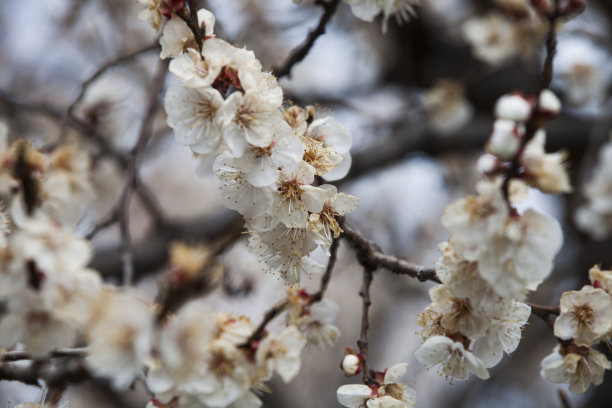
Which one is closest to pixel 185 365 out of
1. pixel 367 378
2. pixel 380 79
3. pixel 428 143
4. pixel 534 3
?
pixel 367 378

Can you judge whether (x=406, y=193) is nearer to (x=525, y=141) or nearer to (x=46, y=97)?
(x=46, y=97)

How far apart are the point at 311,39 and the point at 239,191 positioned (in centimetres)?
67

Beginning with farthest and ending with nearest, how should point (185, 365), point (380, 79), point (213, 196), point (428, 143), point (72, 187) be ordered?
point (213, 196)
point (380, 79)
point (428, 143)
point (72, 187)
point (185, 365)

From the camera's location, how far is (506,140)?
1.04 meters

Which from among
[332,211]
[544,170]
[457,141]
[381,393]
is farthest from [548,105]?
[457,141]

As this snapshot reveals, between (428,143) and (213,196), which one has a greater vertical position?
(428,143)

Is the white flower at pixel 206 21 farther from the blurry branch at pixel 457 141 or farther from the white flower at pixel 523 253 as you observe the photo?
the blurry branch at pixel 457 141

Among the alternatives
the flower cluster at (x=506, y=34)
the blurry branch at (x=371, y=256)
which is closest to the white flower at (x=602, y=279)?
the blurry branch at (x=371, y=256)

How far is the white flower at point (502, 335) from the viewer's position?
53.8 inches

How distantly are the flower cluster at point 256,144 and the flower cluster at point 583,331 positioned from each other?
2.05 ft

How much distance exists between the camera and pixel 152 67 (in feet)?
16.8

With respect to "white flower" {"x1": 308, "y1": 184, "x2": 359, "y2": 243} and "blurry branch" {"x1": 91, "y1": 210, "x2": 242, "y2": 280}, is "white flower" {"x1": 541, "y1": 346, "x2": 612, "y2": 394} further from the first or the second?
"blurry branch" {"x1": 91, "y1": 210, "x2": 242, "y2": 280}

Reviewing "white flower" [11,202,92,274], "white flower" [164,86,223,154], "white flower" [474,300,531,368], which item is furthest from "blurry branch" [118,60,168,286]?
"white flower" [474,300,531,368]

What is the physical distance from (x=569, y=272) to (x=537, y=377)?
1649 mm
